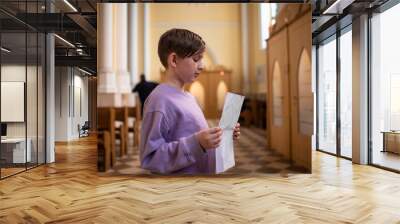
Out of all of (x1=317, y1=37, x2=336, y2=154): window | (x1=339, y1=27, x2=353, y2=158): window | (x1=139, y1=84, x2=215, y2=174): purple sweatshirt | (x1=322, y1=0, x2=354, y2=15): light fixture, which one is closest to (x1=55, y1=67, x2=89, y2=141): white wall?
(x1=139, y1=84, x2=215, y2=174): purple sweatshirt

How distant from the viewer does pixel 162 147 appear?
5.45ft

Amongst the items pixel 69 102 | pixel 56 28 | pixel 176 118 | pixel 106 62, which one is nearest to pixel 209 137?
pixel 176 118

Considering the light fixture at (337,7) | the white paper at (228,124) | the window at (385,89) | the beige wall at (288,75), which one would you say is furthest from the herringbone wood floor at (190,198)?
the light fixture at (337,7)

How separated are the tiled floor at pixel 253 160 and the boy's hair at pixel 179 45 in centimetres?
100

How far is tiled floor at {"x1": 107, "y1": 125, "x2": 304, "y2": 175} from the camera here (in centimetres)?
278

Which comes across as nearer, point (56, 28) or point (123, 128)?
point (123, 128)

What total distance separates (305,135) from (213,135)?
2501 mm

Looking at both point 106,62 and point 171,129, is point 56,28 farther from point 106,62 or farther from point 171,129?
point 171,129

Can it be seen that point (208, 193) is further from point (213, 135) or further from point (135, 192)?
point (213, 135)

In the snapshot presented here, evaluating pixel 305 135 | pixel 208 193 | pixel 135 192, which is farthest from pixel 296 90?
pixel 135 192

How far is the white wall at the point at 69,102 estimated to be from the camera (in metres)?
2.66

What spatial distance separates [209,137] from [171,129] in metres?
0.16

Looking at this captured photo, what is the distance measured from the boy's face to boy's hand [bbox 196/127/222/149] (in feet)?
0.74

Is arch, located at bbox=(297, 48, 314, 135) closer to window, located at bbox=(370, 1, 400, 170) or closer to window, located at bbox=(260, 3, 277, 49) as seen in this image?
window, located at bbox=(260, 3, 277, 49)
